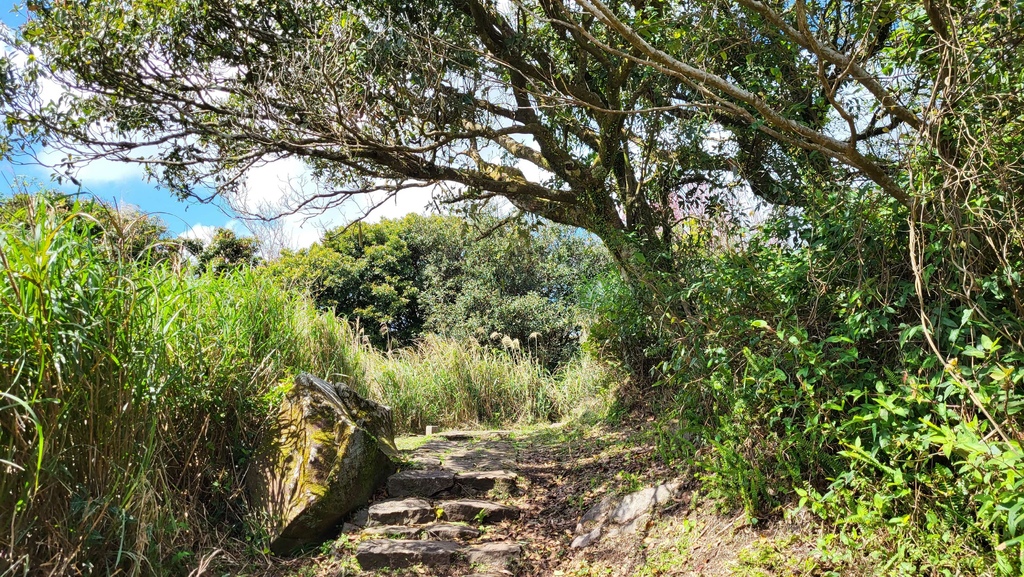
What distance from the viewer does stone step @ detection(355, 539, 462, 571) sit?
3629mm

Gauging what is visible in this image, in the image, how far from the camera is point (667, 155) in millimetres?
5816

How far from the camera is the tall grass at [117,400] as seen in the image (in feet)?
7.83

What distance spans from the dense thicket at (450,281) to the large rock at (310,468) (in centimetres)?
742

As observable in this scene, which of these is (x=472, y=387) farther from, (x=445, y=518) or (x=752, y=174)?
(x=752, y=174)

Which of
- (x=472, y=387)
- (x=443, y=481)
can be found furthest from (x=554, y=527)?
(x=472, y=387)

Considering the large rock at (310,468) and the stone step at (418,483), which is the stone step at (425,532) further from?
the stone step at (418,483)

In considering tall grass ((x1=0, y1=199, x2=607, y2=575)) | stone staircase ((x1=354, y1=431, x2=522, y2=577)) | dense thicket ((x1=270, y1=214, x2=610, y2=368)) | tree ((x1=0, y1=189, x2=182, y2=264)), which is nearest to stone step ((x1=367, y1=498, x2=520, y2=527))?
stone staircase ((x1=354, y1=431, x2=522, y2=577))

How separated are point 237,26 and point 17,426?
15.1 feet

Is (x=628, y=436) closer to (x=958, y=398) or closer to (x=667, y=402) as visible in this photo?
(x=667, y=402)

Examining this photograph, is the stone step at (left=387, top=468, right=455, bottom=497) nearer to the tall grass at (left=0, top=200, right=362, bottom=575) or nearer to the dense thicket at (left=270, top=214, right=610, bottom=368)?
the tall grass at (left=0, top=200, right=362, bottom=575)

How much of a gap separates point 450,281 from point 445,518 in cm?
1067

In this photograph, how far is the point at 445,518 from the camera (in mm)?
4332

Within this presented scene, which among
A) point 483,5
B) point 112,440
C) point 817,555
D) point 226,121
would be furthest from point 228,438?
point 483,5

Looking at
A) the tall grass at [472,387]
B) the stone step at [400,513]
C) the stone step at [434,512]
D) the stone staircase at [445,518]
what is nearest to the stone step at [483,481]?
the stone staircase at [445,518]
